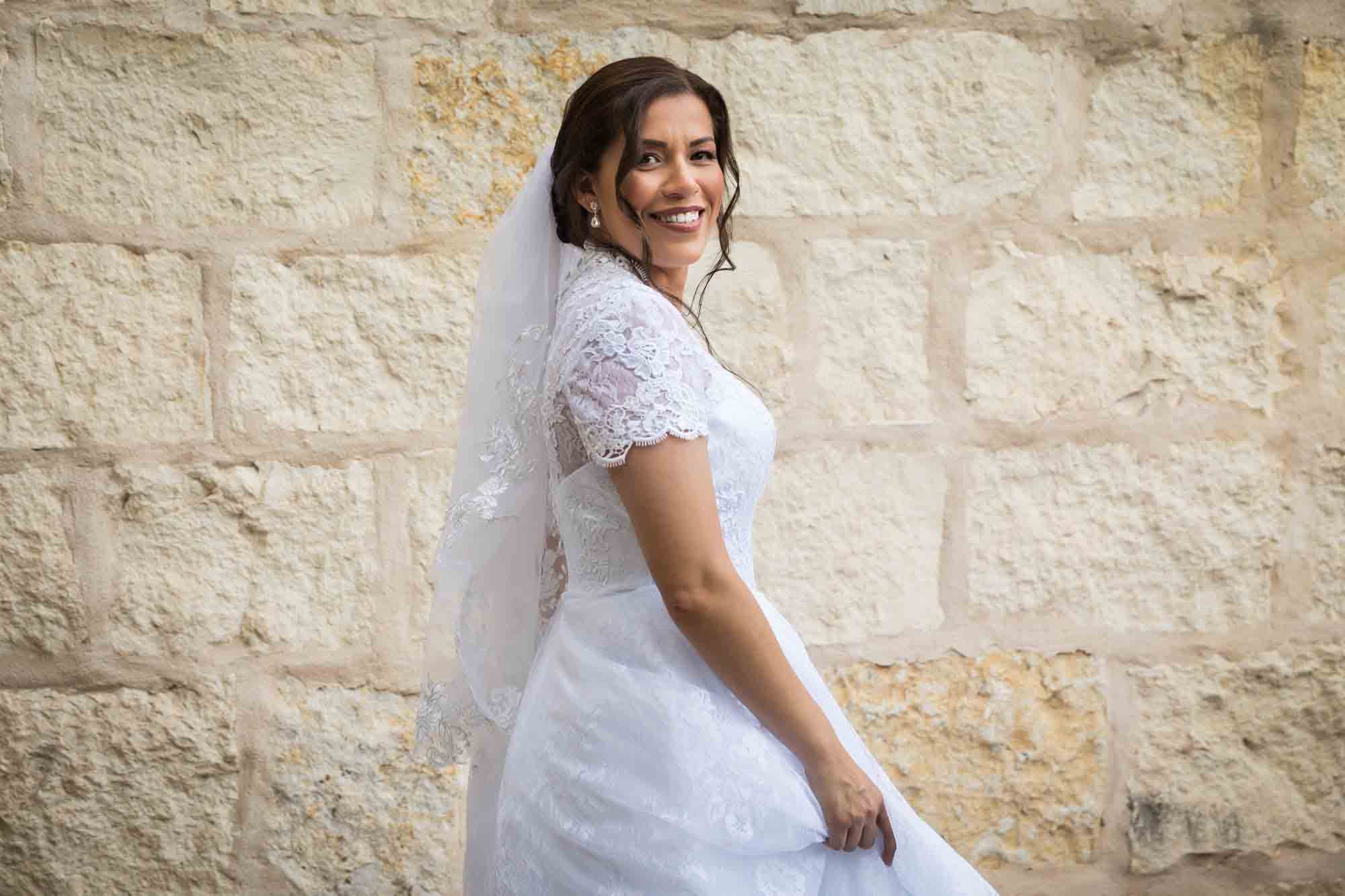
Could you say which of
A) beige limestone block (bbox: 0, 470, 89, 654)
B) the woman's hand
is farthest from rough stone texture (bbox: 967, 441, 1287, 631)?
beige limestone block (bbox: 0, 470, 89, 654)

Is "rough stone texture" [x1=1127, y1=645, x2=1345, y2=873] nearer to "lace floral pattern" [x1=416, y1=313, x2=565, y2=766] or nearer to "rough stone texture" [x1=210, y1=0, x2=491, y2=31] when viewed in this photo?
"lace floral pattern" [x1=416, y1=313, x2=565, y2=766]

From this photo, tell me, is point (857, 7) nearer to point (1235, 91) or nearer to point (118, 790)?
point (1235, 91)

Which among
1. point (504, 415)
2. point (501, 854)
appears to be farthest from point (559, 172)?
point (501, 854)

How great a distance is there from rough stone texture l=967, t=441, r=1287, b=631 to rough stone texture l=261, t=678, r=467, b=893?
1258 millimetres

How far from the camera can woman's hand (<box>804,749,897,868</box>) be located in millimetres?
1482

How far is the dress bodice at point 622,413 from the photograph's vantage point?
148cm

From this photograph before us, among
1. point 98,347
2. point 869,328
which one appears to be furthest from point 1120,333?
point 98,347

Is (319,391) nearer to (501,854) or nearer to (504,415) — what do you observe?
(504,415)

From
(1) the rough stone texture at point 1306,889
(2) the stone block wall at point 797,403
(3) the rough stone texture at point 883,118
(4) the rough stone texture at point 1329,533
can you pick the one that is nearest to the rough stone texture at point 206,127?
(2) the stone block wall at point 797,403

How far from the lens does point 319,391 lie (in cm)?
242

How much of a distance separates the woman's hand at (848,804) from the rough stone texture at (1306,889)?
1.69 meters

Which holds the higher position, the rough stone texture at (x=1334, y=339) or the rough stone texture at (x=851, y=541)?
the rough stone texture at (x=1334, y=339)

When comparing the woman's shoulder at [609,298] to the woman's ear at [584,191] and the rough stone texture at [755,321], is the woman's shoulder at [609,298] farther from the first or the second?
the rough stone texture at [755,321]

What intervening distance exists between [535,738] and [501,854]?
0.16 m
